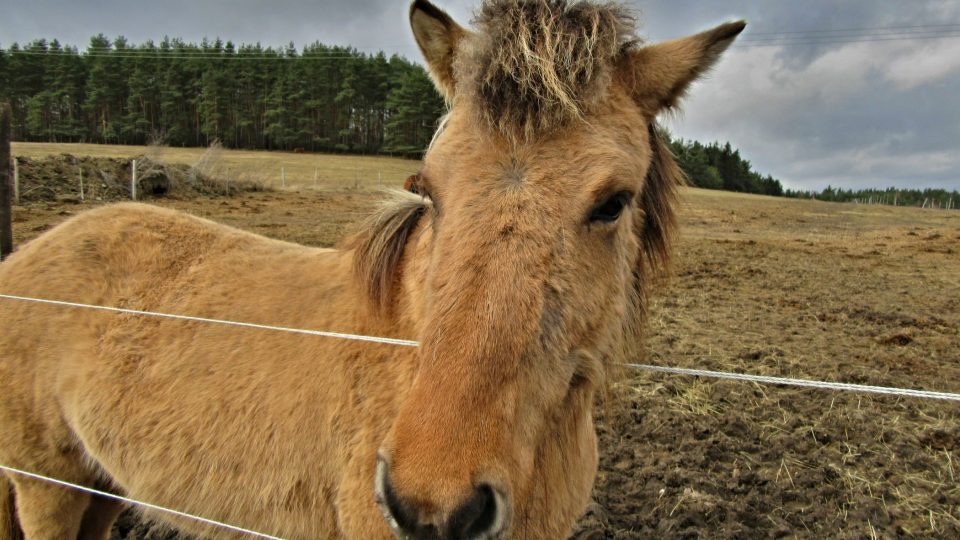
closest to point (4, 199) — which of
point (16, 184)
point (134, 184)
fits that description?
point (16, 184)

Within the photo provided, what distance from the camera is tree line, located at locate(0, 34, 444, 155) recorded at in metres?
55.6

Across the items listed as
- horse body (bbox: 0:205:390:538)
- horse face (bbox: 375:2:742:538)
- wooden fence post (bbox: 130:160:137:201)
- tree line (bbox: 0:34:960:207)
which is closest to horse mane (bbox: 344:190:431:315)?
horse body (bbox: 0:205:390:538)

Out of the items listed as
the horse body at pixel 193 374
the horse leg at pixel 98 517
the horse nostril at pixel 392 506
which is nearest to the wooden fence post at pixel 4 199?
the horse body at pixel 193 374

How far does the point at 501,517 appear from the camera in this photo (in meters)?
1.27

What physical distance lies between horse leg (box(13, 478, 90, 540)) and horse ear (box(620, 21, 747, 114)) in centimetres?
347

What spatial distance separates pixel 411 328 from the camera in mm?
2191

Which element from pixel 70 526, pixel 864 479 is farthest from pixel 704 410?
pixel 70 526

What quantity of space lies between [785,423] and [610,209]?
13.1ft

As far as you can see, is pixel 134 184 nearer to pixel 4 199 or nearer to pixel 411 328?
pixel 4 199

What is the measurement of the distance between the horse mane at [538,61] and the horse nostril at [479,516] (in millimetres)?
1076

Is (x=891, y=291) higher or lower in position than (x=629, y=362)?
lower

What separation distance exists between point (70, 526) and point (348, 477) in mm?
1931

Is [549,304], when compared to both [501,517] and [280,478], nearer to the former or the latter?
[501,517]

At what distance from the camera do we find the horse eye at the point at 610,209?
1.69 m
